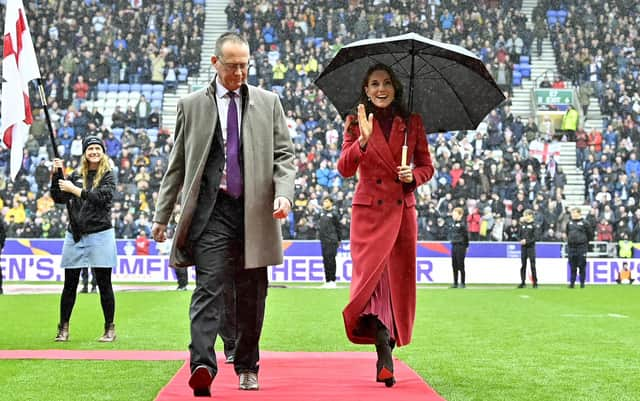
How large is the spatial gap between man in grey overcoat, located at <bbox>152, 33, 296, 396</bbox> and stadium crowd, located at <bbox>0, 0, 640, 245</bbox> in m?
19.1

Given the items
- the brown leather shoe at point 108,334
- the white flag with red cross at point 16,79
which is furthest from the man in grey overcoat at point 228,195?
the brown leather shoe at point 108,334

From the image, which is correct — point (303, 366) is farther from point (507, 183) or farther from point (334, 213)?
point (507, 183)

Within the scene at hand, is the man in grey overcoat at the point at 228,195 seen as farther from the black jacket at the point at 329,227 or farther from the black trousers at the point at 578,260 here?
the black trousers at the point at 578,260

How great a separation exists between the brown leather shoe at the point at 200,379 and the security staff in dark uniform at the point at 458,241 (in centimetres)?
2020

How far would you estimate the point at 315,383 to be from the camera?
7.16m

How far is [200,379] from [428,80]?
3030 mm

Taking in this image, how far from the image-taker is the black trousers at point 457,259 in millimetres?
26281

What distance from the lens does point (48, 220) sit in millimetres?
29016

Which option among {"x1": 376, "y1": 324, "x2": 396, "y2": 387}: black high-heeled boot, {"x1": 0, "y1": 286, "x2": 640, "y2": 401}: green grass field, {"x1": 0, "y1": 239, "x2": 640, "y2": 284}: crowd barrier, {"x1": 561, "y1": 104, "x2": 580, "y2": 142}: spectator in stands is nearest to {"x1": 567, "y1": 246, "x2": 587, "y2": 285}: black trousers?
{"x1": 0, "y1": 239, "x2": 640, "y2": 284}: crowd barrier

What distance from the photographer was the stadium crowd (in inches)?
1176

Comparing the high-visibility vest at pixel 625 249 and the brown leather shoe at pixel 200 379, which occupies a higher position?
the brown leather shoe at pixel 200 379

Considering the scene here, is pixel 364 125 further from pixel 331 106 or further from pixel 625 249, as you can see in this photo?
pixel 331 106

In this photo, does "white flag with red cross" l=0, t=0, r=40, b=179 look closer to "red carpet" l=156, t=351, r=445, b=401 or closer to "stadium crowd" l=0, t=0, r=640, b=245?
"red carpet" l=156, t=351, r=445, b=401

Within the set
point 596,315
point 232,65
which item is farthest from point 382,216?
point 596,315
